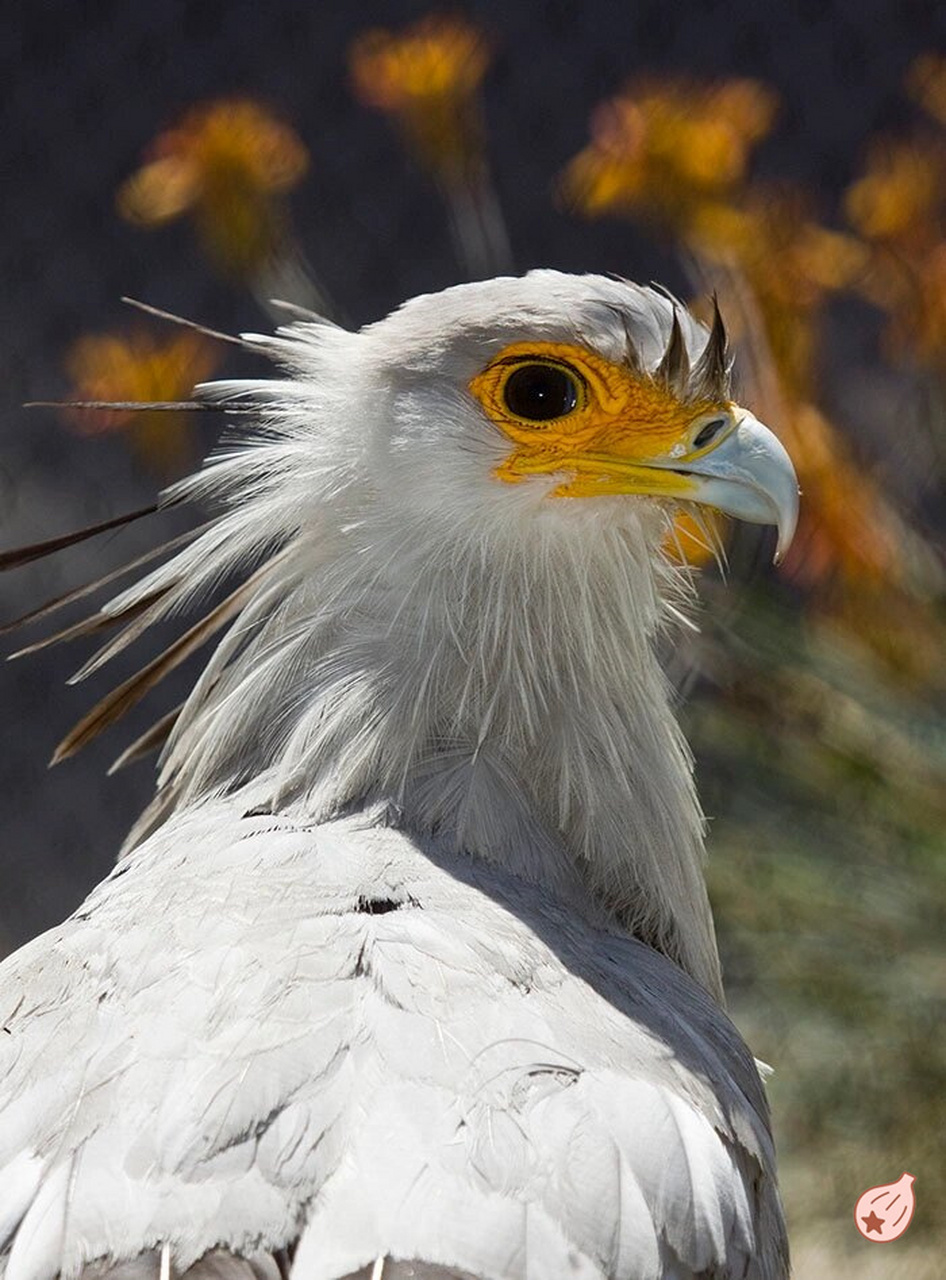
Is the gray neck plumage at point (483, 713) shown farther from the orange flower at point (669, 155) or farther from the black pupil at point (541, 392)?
the orange flower at point (669, 155)

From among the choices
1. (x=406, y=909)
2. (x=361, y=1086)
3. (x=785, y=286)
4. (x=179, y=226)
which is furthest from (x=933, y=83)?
(x=179, y=226)

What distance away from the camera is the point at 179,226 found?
3.89m

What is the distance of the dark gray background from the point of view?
3.74 metres

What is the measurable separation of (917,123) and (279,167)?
1413 mm

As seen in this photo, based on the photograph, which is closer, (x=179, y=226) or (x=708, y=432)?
(x=708, y=432)

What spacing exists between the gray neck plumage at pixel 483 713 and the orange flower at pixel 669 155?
661 millimetres

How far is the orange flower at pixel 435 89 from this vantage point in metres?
2.27

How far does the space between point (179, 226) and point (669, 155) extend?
1.91 metres

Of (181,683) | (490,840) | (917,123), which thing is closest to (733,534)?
(490,840)

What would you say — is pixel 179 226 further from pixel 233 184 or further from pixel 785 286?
pixel 785 286

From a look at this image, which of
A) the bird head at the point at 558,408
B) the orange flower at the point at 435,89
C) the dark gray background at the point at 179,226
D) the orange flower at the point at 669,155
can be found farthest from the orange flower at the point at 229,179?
the dark gray background at the point at 179,226

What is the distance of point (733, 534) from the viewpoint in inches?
89.7

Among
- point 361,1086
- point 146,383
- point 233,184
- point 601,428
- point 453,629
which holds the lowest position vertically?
point 361,1086

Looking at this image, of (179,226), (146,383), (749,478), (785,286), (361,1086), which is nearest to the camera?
(361,1086)
